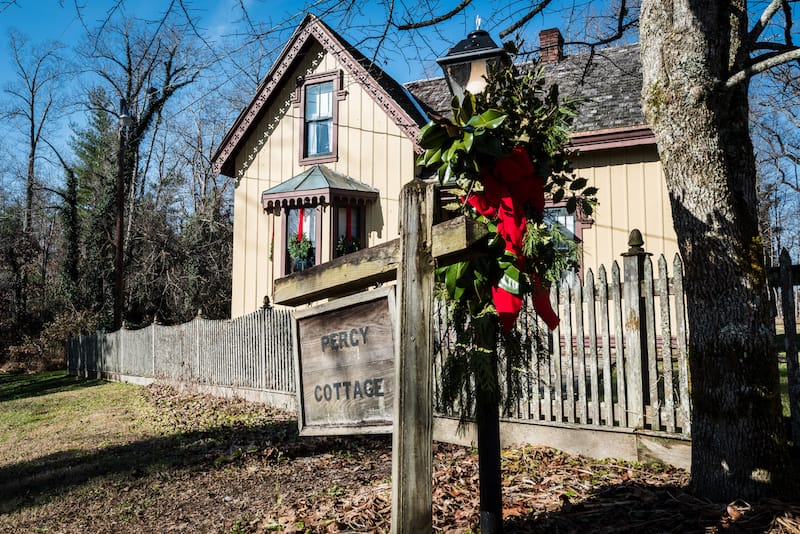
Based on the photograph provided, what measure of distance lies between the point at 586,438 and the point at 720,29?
356cm

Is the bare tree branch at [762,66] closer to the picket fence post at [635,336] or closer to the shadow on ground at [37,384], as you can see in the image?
the picket fence post at [635,336]

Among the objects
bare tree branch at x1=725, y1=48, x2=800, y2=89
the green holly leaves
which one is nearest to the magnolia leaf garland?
the green holly leaves

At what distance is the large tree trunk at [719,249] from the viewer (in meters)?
3.64

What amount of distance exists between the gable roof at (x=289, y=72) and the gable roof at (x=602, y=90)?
4.20 ft

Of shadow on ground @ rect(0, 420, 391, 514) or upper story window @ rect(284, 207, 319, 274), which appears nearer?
shadow on ground @ rect(0, 420, 391, 514)

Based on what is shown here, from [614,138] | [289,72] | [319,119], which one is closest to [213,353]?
[319,119]

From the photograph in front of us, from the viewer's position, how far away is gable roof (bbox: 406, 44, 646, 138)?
11750 millimetres

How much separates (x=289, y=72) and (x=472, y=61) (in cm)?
1210

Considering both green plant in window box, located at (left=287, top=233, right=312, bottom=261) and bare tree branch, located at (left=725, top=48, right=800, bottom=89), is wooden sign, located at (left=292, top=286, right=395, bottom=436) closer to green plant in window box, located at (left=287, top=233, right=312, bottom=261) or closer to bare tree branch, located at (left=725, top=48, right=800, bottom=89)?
bare tree branch, located at (left=725, top=48, right=800, bottom=89)

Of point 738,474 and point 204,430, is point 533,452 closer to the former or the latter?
point 738,474

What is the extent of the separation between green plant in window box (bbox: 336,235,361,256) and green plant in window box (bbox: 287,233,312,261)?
766 millimetres

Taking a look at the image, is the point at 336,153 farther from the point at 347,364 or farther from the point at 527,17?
the point at 347,364

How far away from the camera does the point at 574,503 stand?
3918 mm

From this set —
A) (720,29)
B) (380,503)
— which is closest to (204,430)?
(380,503)
